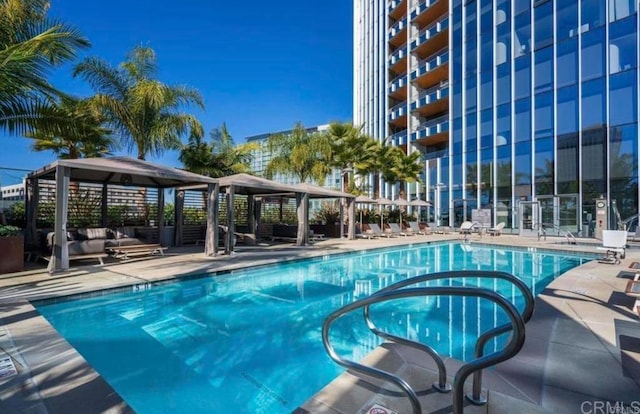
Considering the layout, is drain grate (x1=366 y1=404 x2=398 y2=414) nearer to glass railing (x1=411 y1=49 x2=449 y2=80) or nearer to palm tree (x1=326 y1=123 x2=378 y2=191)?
palm tree (x1=326 y1=123 x2=378 y2=191)

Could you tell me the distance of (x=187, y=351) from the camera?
4.56 metres

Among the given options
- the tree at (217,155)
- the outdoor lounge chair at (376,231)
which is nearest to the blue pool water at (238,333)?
the tree at (217,155)

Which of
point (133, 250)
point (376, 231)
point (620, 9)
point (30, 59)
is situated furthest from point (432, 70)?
point (30, 59)

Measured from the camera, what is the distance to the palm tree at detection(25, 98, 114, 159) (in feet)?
28.5

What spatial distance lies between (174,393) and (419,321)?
13.3 feet

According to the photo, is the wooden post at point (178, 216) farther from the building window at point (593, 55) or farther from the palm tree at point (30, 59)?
the building window at point (593, 55)

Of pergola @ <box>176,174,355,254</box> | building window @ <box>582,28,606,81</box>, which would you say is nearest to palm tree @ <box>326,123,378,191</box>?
pergola @ <box>176,174,355,254</box>

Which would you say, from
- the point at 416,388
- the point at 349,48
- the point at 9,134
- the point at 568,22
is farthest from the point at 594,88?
the point at 349,48

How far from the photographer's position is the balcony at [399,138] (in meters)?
31.2

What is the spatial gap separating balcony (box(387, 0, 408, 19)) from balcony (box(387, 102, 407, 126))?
8853mm

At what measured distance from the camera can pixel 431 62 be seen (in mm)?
28141

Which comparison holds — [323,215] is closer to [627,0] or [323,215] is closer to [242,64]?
[242,64]

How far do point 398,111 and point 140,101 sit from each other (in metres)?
24.2

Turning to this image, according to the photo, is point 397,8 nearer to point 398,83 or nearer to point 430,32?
point 430,32
